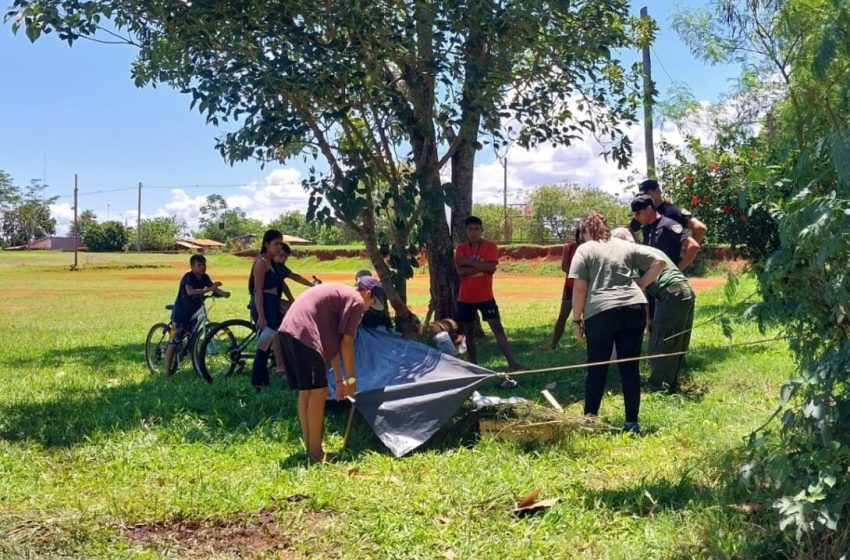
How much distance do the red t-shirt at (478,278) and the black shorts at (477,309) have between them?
0.05 meters

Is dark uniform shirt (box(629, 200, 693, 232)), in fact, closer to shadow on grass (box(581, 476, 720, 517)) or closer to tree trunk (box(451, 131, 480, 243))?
shadow on grass (box(581, 476, 720, 517))

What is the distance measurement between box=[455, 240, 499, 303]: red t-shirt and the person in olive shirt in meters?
1.74


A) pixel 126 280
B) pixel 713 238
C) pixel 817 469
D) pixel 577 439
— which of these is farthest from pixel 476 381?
pixel 126 280

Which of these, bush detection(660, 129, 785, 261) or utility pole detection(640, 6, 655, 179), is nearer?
bush detection(660, 129, 785, 261)

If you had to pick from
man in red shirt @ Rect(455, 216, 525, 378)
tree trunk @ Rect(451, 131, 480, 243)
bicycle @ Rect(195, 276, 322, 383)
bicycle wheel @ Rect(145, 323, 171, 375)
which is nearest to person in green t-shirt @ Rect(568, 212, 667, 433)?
man in red shirt @ Rect(455, 216, 525, 378)

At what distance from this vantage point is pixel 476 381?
579 centimetres

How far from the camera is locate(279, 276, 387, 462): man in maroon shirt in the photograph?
561 centimetres

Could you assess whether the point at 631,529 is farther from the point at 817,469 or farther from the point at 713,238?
the point at 713,238

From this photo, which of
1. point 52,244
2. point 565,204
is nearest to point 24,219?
point 52,244

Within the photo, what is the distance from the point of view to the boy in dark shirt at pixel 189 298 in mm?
8555

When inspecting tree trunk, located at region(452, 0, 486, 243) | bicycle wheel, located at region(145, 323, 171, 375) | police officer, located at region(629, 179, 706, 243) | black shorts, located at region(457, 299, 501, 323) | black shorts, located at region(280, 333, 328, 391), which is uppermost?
tree trunk, located at region(452, 0, 486, 243)

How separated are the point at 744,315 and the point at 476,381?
2.50 metres

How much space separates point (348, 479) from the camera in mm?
5168

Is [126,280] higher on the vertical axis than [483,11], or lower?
lower
